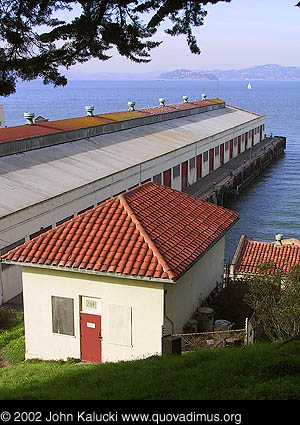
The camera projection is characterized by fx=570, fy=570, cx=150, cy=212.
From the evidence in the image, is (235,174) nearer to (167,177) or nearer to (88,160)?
(167,177)

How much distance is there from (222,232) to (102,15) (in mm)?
8293

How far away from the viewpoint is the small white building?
43.1ft

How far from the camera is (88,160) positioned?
96.1ft

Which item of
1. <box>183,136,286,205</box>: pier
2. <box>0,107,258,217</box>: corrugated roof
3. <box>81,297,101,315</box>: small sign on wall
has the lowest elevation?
<box>183,136,286,205</box>: pier

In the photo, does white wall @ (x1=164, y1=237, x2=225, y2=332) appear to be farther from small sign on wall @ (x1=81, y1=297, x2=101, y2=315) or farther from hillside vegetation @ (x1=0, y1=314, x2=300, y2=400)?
hillside vegetation @ (x1=0, y1=314, x2=300, y2=400)

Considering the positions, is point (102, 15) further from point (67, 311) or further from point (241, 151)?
point (241, 151)

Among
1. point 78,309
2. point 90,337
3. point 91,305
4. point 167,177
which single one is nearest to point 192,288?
point 91,305

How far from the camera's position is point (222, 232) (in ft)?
54.2

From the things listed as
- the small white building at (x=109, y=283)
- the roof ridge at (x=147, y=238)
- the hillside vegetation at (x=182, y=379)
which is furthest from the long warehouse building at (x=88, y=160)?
the hillside vegetation at (x=182, y=379)

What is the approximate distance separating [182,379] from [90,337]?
5162 mm

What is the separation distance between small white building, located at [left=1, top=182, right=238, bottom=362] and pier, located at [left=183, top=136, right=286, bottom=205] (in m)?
21.9

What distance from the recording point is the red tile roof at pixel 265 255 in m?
A: 21.3

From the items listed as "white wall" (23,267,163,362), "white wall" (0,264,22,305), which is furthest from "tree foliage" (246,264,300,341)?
"white wall" (0,264,22,305)
